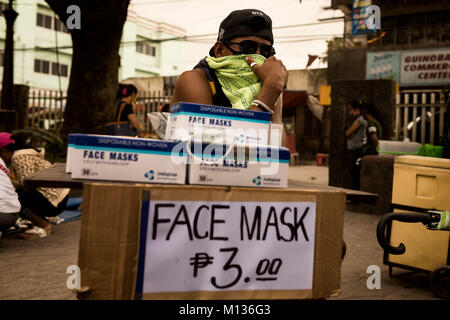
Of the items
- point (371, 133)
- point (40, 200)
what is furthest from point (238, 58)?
point (371, 133)

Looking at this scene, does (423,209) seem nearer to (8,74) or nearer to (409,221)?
(409,221)

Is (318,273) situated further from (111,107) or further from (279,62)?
(111,107)

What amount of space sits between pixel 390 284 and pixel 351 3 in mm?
20513

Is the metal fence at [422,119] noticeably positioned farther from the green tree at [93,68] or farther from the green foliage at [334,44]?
the green foliage at [334,44]

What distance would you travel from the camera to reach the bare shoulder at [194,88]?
2242 mm

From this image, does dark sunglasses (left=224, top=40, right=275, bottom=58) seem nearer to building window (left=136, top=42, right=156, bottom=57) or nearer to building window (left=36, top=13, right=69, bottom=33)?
building window (left=36, top=13, right=69, bottom=33)

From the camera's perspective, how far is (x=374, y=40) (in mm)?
21562

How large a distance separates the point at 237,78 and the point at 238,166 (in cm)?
77

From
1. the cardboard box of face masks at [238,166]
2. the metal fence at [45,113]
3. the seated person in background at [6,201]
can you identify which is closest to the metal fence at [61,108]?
the metal fence at [45,113]

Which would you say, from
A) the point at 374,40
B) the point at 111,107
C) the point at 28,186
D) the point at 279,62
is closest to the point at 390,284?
the point at 279,62

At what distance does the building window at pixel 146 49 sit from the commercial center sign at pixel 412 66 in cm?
2968

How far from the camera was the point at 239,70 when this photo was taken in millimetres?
2219

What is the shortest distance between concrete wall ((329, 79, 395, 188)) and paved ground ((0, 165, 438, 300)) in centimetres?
338
